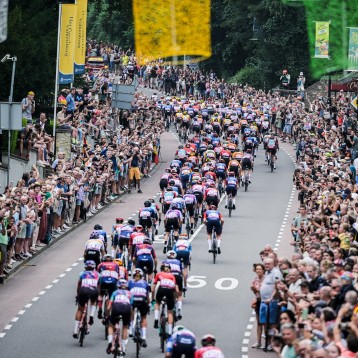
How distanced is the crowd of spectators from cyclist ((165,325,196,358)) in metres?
1.29

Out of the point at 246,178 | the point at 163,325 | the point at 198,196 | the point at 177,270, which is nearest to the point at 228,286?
the point at 177,270

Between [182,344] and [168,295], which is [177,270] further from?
[182,344]

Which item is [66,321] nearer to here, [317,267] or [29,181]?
[317,267]

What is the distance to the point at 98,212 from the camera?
149 feet

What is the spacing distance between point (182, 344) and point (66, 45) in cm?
2767

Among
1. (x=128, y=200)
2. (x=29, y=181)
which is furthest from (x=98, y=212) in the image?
(x=29, y=181)

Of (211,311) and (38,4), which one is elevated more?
(38,4)

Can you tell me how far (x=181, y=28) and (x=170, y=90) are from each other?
40.8 feet

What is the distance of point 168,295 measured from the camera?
26641 millimetres

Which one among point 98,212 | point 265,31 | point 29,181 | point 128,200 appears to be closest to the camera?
point 29,181

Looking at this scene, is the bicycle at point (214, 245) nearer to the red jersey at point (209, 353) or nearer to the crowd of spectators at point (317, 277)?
the crowd of spectators at point (317, 277)

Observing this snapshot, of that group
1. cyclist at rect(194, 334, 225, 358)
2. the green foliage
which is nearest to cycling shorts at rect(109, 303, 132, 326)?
cyclist at rect(194, 334, 225, 358)

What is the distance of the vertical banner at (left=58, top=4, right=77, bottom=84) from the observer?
157ft

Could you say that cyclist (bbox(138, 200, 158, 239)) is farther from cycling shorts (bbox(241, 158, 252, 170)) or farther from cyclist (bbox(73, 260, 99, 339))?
cycling shorts (bbox(241, 158, 252, 170))
